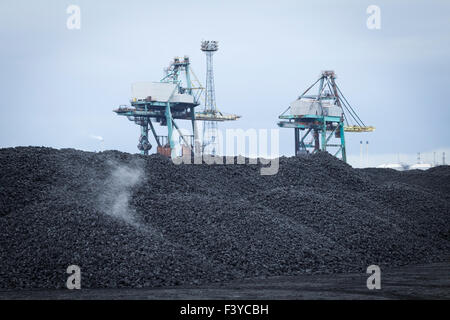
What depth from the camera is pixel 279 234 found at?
17609 millimetres

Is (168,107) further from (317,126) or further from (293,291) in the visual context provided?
(293,291)

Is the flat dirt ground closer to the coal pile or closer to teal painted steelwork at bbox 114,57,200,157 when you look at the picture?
the coal pile

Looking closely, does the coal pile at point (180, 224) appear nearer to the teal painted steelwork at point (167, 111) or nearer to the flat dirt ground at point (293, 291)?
the flat dirt ground at point (293, 291)

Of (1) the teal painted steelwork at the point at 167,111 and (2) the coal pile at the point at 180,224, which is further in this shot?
(1) the teal painted steelwork at the point at 167,111

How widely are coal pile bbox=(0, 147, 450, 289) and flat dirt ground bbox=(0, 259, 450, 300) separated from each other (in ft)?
2.24

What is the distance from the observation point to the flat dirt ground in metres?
12.1

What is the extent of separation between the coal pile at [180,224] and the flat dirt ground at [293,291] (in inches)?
26.9

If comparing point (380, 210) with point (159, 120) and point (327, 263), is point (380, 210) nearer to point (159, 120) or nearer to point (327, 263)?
point (327, 263)

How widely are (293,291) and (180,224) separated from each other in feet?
18.1

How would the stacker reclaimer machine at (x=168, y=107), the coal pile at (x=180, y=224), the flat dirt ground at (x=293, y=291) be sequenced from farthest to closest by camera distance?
the stacker reclaimer machine at (x=168, y=107), the coal pile at (x=180, y=224), the flat dirt ground at (x=293, y=291)

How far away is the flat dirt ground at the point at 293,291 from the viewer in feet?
39.7

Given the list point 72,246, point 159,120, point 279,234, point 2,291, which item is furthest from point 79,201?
point 159,120

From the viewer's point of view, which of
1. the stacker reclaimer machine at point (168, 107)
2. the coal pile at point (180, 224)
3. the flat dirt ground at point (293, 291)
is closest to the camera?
the flat dirt ground at point (293, 291)

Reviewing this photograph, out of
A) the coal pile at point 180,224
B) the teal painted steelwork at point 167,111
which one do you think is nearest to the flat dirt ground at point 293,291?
the coal pile at point 180,224
